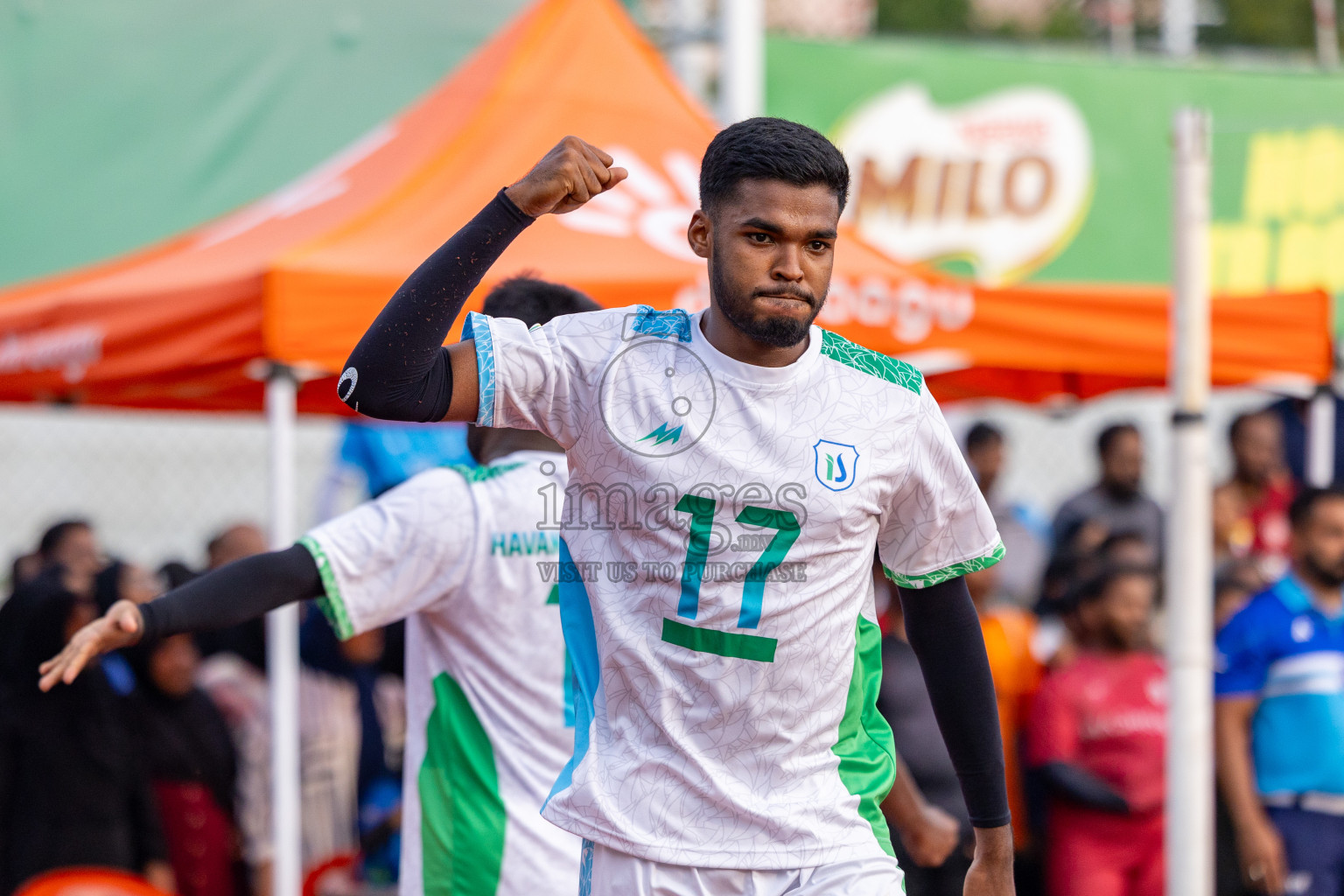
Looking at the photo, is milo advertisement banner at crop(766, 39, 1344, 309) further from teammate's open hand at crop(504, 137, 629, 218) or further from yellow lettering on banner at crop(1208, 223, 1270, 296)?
teammate's open hand at crop(504, 137, 629, 218)

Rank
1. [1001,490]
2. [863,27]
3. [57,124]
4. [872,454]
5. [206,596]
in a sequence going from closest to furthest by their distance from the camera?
[872,454], [206,596], [57,124], [1001,490], [863,27]

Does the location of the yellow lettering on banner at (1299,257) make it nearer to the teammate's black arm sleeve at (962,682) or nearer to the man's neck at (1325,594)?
the man's neck at (1325,594)

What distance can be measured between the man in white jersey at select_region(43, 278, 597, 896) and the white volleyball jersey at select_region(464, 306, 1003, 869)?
80 centimetres

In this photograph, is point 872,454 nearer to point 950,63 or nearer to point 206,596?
point 206,596

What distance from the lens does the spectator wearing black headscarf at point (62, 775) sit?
16.7 feet

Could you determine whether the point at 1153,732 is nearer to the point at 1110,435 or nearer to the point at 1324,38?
the point at 1110,435

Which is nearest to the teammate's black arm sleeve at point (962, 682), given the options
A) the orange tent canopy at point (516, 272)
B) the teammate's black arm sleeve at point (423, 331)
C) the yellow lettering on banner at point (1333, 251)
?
the teammate's black arm sleeve at point (423, 331)

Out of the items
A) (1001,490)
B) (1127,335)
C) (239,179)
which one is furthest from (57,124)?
(1001,490)

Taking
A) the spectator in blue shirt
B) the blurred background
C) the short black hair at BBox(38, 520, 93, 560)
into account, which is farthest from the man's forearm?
the short black hair at BBox(38, 520, 93, 560)

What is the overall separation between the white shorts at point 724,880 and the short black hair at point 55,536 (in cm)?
507

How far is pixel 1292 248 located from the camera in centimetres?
898

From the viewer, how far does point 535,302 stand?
3.29 m

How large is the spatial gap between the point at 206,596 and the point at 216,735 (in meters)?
2.97

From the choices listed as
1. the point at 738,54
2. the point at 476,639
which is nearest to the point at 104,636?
the point at 476,639
